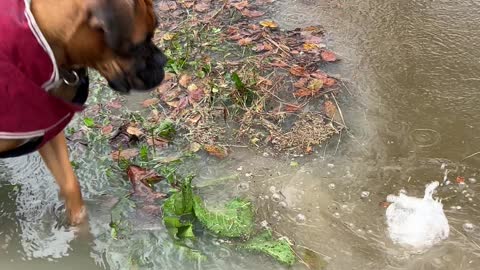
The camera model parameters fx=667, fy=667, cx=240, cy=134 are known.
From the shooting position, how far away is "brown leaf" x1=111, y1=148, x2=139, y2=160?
10.5ft

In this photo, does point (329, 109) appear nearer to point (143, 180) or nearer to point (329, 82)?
point (329, 82)

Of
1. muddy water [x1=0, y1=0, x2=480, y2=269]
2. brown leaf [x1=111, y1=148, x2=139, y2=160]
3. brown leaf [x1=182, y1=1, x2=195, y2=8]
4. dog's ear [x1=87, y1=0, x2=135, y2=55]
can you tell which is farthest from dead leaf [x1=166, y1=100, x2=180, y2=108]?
dog's ear [x1=87, y1=0, x2=135, y2=55]

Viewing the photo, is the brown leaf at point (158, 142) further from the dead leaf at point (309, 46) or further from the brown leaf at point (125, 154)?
the dead leaf at point (309, 46)

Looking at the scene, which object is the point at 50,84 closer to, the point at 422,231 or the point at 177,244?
the point at 177,244

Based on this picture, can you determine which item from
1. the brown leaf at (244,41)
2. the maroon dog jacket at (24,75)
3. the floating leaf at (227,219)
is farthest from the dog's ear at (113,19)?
the brown leaf at (244,41)

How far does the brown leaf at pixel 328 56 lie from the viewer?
374 cm

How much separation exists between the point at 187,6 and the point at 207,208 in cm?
174

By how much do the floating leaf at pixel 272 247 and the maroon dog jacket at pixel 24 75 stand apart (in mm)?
970

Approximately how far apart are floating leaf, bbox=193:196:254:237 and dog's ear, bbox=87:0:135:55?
35.7 inches

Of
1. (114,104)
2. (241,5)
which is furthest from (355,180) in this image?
(241,5)

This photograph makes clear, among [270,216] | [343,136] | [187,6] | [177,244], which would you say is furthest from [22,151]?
[187,6]

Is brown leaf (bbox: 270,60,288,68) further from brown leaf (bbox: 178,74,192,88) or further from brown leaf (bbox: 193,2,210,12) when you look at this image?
brown leaf (bbox: 193,2,210,12)

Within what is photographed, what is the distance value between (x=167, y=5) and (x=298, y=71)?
1.10m

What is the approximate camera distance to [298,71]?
3654 mm
